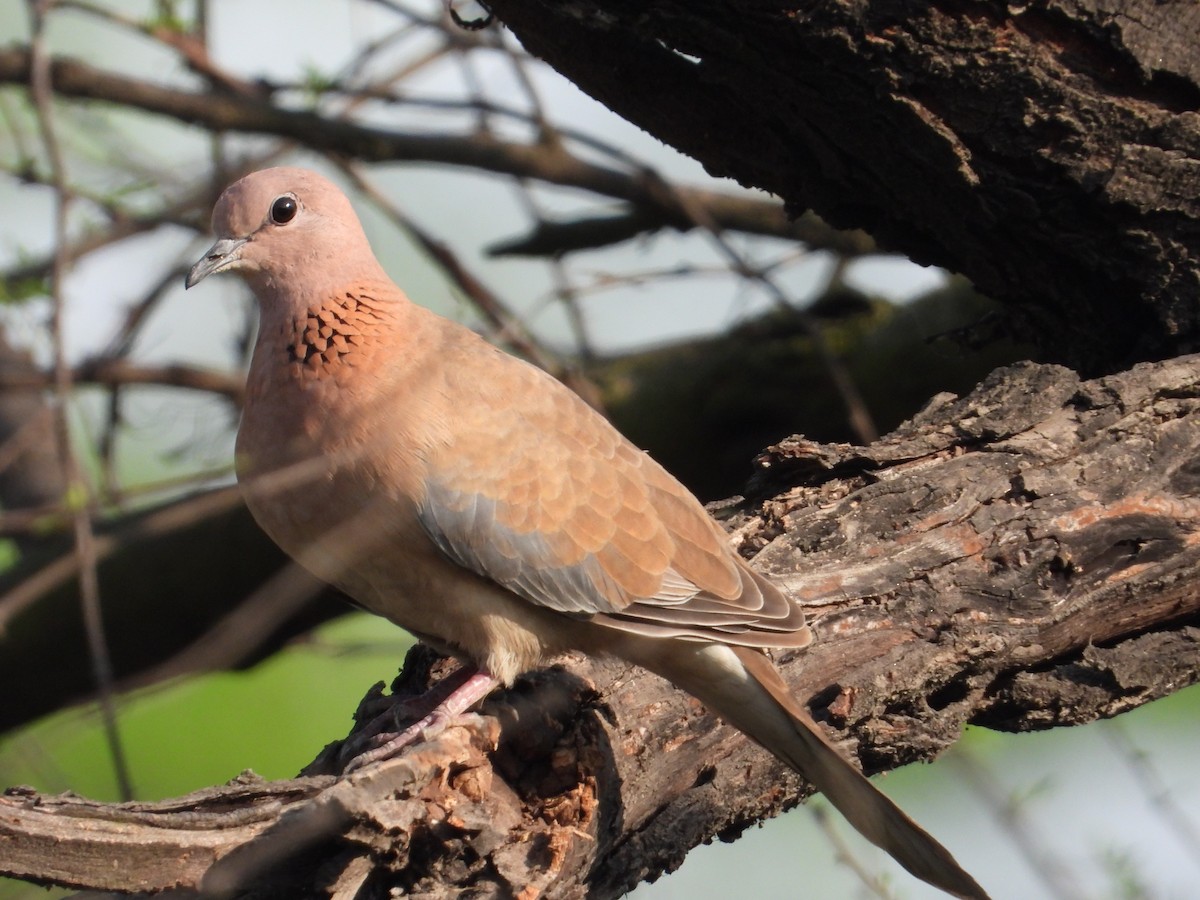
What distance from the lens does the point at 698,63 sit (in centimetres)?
291

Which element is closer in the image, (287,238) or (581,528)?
(581,528)

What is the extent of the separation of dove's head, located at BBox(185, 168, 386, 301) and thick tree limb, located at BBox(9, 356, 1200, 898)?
92 centimetres

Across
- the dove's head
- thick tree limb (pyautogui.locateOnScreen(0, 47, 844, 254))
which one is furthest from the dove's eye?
thick tree limb (pyautogui.locateOnScreen(0, 47, 844, 254))

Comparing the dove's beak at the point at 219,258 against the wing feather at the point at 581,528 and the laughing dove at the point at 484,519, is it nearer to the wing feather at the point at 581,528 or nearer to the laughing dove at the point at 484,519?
the laughing dove at the point at 484,519

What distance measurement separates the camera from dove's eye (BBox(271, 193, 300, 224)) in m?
3.05

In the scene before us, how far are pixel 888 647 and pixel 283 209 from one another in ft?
5.37

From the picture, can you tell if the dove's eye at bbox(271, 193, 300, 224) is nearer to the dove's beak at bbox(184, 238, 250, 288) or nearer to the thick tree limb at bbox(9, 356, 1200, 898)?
the dove's beak at bbox(184, 238, 250, 288)

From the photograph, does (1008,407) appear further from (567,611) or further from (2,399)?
(2,399)

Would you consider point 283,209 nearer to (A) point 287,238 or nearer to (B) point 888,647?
(A) point 287,238

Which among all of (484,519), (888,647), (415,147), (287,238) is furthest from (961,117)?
(415,147)

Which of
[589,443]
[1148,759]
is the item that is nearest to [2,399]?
[589,443]

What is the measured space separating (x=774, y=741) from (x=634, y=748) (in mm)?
264

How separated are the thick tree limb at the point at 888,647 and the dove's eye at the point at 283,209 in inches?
42.3

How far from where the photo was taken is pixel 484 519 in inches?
105
